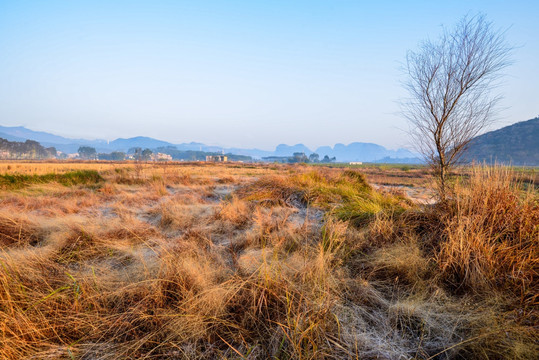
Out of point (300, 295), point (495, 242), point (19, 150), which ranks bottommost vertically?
point (300, 295)

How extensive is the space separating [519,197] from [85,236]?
572 cm

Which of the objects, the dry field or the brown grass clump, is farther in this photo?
the brown grass clump

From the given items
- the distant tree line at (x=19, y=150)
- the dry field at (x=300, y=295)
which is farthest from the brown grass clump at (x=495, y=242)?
the distant tree line at (x=19, y=150)

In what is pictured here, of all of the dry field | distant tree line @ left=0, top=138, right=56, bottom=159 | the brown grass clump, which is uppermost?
distant tree line @ left=0, top=138, right=56, bottom=159

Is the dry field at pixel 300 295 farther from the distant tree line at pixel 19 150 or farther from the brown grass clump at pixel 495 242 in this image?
the distant tree line at pixel 19 150

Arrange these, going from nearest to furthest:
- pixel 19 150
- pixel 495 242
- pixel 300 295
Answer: pixel 300 295
pixel 495 242
pixel 19 150

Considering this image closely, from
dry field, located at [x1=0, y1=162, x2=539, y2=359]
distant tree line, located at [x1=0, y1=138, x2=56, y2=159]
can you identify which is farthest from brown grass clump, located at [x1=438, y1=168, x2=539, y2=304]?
distant tree line, located at [x1=0, y1=138, x2=56, y2=159]

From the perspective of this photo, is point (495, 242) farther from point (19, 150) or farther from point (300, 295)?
point (19, 150)

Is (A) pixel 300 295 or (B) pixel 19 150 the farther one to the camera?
(B) pixel 19 150

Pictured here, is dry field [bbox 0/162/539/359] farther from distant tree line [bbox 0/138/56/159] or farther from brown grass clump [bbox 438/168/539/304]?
distant tree line [bbox 0/138/56/159]

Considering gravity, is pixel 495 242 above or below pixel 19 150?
below

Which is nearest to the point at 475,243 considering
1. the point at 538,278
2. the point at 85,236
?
the point at 538,278

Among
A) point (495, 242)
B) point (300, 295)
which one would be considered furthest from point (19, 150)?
point (495, 242)

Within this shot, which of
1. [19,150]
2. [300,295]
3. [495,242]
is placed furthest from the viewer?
[19,150]
